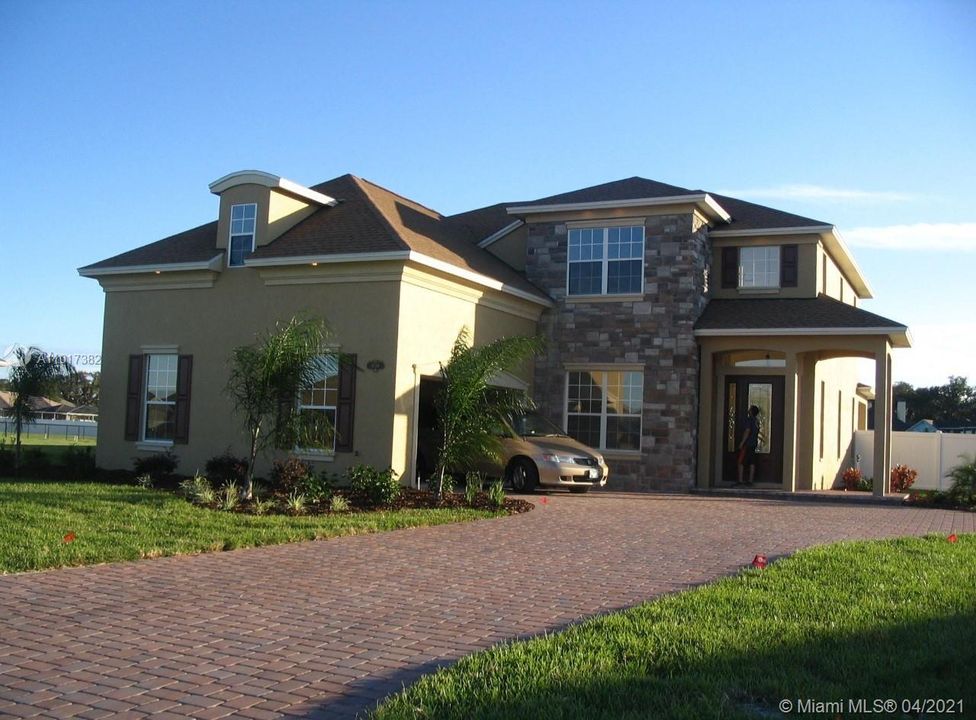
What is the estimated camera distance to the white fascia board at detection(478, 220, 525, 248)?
79.5ft

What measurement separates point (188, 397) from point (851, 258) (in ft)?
54.8

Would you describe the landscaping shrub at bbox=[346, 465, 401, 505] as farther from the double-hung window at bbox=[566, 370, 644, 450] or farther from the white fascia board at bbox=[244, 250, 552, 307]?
the double-hung window at bbox=[566, 370, 644, 450]

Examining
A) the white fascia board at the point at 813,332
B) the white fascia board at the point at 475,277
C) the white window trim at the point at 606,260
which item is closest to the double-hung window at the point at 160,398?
the white fascia board at the point at 475,277

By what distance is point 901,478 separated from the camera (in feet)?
83.9

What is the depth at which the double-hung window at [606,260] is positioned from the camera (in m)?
22.5

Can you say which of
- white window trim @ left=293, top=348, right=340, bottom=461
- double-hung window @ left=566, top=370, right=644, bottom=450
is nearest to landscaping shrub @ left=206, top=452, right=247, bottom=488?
white window trim @ left=293, top=348, right=340, bottom=461

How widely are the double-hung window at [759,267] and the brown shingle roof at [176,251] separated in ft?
39.6

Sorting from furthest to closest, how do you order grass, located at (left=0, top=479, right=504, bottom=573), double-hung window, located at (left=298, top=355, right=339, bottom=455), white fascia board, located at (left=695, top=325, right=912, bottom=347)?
white fascia board, located at (left=695, top=325, right=912, bottom=347), double-hung window, located at (left=298, top=355, right=339, bottom=455), grass, located at (left=0, top=479, right=504, bottom=573)

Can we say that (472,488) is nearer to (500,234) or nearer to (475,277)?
(475,277)

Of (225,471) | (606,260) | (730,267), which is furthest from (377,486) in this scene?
(730,267)

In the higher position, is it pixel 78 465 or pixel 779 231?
pixel 779 231

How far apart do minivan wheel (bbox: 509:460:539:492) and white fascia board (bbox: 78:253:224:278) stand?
7254 millimetres

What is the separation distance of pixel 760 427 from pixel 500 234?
768 cm

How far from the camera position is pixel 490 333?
2122 centimetres
